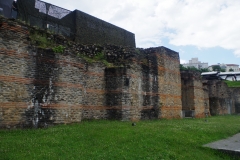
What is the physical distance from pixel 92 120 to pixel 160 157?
546 cm

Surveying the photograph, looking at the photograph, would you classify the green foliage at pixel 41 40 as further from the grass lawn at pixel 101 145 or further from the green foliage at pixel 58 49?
the grass lawn at pixel 101 145

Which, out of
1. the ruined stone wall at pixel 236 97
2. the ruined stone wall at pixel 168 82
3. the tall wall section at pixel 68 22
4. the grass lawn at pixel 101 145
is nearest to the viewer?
the grass lawn at pixel 101 145

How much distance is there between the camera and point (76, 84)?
9.52 meters

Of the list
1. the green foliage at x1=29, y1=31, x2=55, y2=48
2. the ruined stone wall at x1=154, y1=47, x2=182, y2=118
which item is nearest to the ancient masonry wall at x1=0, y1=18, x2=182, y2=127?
the ruined stone wall at x1=154, y1=47, x2=182, y2=118

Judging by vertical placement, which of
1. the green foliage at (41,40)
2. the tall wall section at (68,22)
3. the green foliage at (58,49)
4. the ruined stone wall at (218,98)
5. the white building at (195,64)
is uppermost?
the white building at (195,64)

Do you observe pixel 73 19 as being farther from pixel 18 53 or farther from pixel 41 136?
pixel 41 136

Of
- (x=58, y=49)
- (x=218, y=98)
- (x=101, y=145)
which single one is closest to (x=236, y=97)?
(x=218, y=98)

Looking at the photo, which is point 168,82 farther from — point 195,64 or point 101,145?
point 195,64

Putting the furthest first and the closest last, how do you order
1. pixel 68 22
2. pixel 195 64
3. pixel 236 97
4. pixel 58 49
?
1. pixel 195 64
2. pixel 236 97
3. pixel 68 22
4. pixel 58 49

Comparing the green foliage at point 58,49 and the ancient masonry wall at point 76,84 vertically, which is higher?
the green foliage at point 58,49

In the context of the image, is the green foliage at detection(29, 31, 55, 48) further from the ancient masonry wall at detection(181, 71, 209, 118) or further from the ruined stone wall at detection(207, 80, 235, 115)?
the ruined stone wall at detection(207, 80, 235, 115)

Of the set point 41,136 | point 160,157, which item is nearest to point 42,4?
point 41,136

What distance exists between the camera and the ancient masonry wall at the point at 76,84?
7.60 metres

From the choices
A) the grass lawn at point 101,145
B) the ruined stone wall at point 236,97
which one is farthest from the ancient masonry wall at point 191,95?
the ruined stone wall at point 236,97
